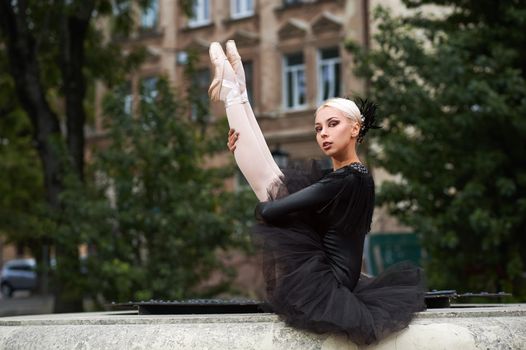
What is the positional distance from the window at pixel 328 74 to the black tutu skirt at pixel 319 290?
23256mm

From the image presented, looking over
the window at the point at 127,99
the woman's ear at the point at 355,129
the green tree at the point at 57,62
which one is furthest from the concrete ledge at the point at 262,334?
the green tree at the point at 57,62

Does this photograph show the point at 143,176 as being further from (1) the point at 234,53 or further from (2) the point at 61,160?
(1) the point at 234,53

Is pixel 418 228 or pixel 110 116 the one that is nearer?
pixel 418 228

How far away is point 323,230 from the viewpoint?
13.1 feet

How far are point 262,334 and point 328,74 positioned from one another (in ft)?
79.5

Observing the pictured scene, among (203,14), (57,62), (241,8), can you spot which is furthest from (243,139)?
(203,14)

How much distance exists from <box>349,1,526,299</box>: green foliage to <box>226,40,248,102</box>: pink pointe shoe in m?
7.21

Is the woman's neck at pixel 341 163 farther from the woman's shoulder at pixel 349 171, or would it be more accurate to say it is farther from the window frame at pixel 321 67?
the window frame at pixel 321 67

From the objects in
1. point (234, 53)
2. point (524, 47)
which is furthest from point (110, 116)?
point (234, 53)

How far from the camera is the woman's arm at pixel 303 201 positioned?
388cm

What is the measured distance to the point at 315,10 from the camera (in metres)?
27.8

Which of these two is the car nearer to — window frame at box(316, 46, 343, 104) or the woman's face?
window frame at box(316, 46, 343, 104)

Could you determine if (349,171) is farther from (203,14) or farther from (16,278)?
(16,278)

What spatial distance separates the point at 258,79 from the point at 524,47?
56.5 ft
